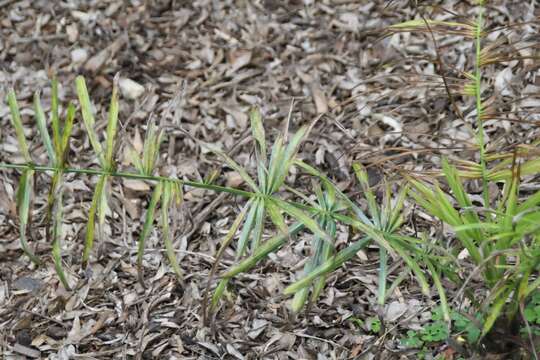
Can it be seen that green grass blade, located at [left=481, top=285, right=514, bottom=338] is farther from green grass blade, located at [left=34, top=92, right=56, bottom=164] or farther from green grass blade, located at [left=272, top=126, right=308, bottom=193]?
green grass blade, located at [left=34, top=92, right=56, bottom=164]

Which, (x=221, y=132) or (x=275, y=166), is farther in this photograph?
Result: (x=221, y=132)

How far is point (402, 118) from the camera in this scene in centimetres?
323

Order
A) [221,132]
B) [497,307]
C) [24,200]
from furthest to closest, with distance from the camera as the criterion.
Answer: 1. [221,132]
2. [24,200]
3. [497,307]

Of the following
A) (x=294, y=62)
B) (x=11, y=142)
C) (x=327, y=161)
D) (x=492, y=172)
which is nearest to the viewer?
(x=492, y=172)

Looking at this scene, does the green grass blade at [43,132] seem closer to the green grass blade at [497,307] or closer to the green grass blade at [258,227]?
the green grass blade at [258,227]

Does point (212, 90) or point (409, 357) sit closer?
point (409, 357)

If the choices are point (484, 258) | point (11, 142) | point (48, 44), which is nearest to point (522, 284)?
point (484, 258)

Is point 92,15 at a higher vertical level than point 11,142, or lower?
higher

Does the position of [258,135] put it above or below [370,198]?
above

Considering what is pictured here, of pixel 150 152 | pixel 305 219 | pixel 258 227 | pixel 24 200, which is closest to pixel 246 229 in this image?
pixel 258 227

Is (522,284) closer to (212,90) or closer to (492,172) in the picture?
(492,172)

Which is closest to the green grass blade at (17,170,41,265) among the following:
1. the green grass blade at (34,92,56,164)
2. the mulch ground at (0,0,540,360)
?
the green grass blade at (34,92,56,164)

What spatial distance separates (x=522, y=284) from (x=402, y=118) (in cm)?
156

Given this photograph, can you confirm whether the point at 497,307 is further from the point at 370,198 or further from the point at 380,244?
the point at 370,198
